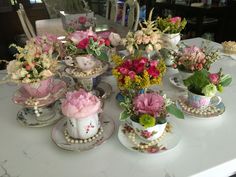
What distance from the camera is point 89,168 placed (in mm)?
740

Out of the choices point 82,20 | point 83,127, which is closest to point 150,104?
point 83,127

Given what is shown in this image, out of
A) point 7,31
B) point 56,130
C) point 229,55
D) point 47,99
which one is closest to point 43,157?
point 56,130

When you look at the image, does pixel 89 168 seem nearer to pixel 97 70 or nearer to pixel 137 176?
pixel 137 176

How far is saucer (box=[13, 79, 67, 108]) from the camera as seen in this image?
932 mm

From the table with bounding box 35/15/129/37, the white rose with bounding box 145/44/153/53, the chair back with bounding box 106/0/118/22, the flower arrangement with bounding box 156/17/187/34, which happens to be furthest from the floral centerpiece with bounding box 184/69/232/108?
the chair back with bounding box 106/0/118/22

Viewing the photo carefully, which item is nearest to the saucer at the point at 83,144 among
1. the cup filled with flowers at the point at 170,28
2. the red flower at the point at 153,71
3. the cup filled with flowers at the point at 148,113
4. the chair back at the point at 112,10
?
the cup filled with flowers at the point at 148,113

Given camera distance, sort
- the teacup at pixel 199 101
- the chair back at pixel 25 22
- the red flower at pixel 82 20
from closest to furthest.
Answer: the teacup at pixel 199 101
the chair back at pixel 25 22
the red flower at pixel 82 20

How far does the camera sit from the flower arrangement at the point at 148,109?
29.5 inches

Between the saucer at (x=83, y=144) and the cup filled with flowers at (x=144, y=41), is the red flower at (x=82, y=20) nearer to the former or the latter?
the cup filled with flowers at (x=144, y=41)

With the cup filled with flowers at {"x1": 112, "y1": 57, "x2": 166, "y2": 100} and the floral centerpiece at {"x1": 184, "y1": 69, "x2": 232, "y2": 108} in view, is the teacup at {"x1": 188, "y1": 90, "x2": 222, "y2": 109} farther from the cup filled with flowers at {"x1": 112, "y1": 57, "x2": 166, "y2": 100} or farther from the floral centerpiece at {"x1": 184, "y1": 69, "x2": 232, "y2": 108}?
the cup filled with flowers at {"x1": 112, "y1": 57, "x2": 166, "y2": 100}

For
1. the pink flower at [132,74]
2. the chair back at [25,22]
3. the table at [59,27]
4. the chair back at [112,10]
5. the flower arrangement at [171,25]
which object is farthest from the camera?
the chair back at [112,10]

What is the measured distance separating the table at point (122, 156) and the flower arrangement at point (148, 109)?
11 centimetres

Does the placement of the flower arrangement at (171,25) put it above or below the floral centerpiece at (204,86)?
above

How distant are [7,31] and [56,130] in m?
3.52
